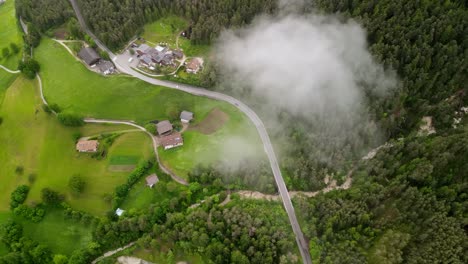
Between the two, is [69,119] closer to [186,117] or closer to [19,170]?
[19,170]

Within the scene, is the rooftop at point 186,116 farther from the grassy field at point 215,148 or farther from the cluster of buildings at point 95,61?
the cluster of buildings at point 95,61

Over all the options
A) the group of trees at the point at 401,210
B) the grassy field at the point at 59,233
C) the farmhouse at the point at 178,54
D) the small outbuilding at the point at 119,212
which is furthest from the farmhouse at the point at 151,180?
the farmhouse at the point at 178,54

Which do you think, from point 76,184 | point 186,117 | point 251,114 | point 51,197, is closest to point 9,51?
point 51,197

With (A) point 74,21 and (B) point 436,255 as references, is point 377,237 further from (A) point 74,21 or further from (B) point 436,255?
(A) point 74,21

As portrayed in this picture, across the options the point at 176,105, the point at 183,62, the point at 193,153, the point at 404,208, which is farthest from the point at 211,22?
the point at 404,208

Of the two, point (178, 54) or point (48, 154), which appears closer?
point (48, 154)

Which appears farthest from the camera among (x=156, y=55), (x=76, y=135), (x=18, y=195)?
(x=156, y=55)
